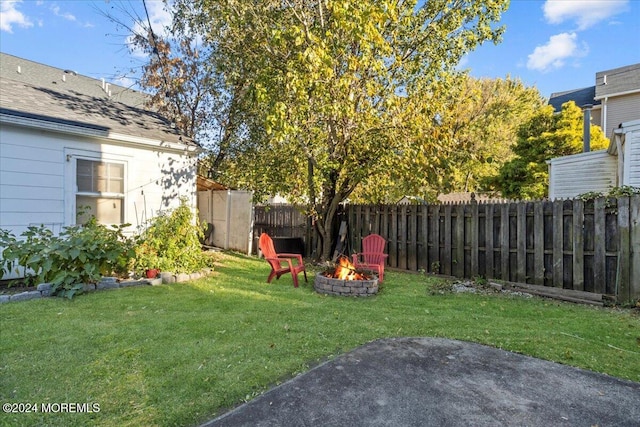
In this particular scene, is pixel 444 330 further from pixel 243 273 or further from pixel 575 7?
pixel 575 7

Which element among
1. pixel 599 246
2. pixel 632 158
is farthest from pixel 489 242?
pixel 632 158

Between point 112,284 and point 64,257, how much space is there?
93 centimetres

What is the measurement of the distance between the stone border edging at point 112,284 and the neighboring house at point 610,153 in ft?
24.2

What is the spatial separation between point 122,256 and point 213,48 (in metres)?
6.28

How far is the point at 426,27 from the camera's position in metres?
7.91

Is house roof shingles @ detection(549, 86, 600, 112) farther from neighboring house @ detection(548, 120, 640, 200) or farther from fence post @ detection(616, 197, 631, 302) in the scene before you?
fence post @ detection(616, 197, 631, 302)

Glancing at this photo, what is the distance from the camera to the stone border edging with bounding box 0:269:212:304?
5001mm

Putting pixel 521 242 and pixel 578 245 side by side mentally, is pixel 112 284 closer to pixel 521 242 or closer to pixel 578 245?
pixel 521 242

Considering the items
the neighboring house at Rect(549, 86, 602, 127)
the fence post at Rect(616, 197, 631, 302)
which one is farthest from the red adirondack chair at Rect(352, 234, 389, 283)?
the neighboring house at Rect(549, 86, 602, 127)

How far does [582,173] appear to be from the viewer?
10000mm

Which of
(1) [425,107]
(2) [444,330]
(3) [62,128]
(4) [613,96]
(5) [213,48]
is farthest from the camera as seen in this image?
(4) [613,96]

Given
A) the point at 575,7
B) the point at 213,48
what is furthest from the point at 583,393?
the point at 575,7

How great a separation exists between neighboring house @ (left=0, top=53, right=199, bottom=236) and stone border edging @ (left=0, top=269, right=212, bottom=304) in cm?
173

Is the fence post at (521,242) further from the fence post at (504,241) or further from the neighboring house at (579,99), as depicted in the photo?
the neighboring house at (579,99)
